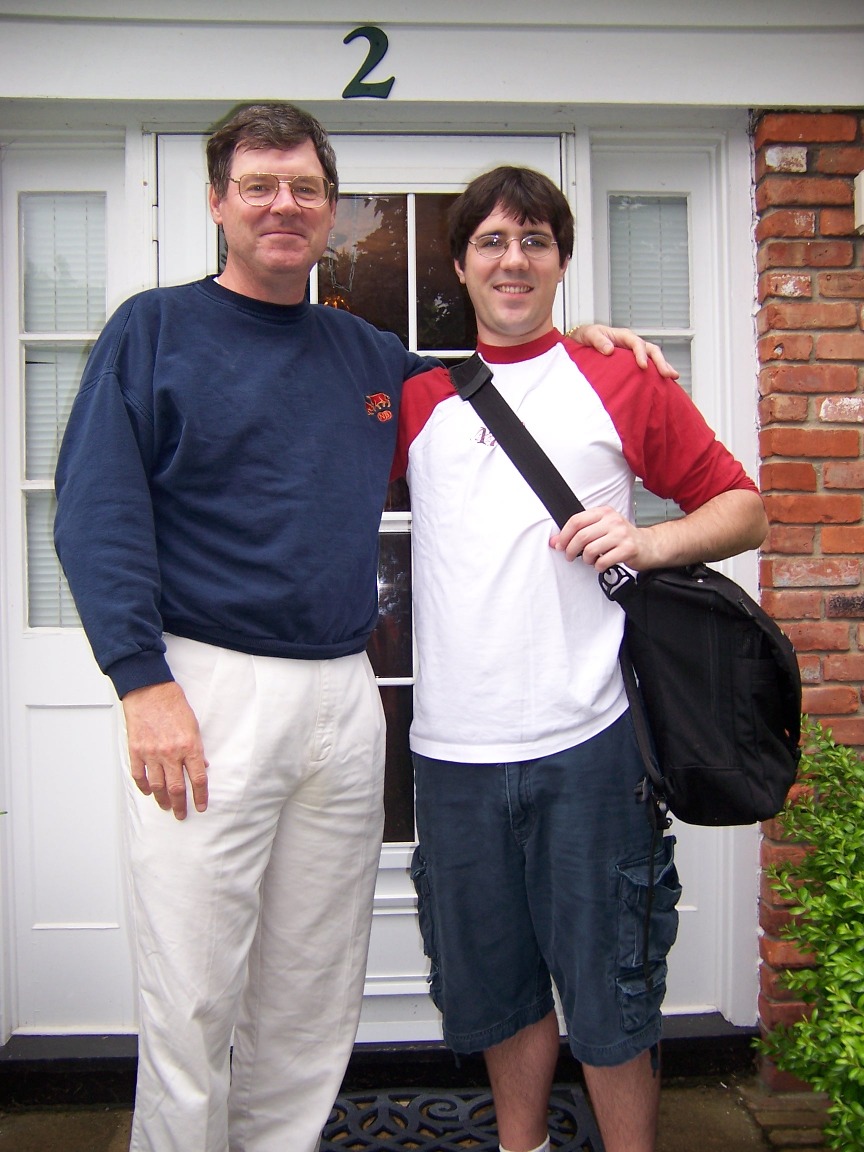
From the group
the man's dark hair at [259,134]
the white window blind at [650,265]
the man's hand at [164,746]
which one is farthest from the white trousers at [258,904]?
the white window blind at [650,265]

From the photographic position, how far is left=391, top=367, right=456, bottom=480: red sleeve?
73.5 inches

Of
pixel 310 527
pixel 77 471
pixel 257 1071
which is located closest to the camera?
pixel 77 471

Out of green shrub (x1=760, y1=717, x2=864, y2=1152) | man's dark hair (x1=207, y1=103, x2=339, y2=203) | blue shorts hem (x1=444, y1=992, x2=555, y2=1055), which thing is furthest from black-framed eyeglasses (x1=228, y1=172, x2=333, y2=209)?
green shrub (x1=760, y1=717, x2=864, y2=1152)

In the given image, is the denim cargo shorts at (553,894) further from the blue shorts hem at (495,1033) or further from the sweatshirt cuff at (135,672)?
the sweatshirt cuff at (135,672)

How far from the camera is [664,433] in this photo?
5.80 feet

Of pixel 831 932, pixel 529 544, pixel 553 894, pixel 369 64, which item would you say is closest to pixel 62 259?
pixel 369 64

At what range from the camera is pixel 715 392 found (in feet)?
8.70

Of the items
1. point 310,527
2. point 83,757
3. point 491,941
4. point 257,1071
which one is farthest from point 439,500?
point 83,757

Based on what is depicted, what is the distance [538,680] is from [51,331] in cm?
188

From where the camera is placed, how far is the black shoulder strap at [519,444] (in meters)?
1.69

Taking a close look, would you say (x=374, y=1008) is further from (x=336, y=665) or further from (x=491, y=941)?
(x=336, y=665)

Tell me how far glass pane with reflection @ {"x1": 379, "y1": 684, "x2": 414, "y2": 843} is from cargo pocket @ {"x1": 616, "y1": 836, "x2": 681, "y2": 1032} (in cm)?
105

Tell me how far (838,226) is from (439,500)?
1.51 m

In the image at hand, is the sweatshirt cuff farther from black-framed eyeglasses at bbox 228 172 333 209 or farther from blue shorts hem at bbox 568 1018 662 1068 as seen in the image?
blue shorts hem at bbox 568 1018 662 1068
